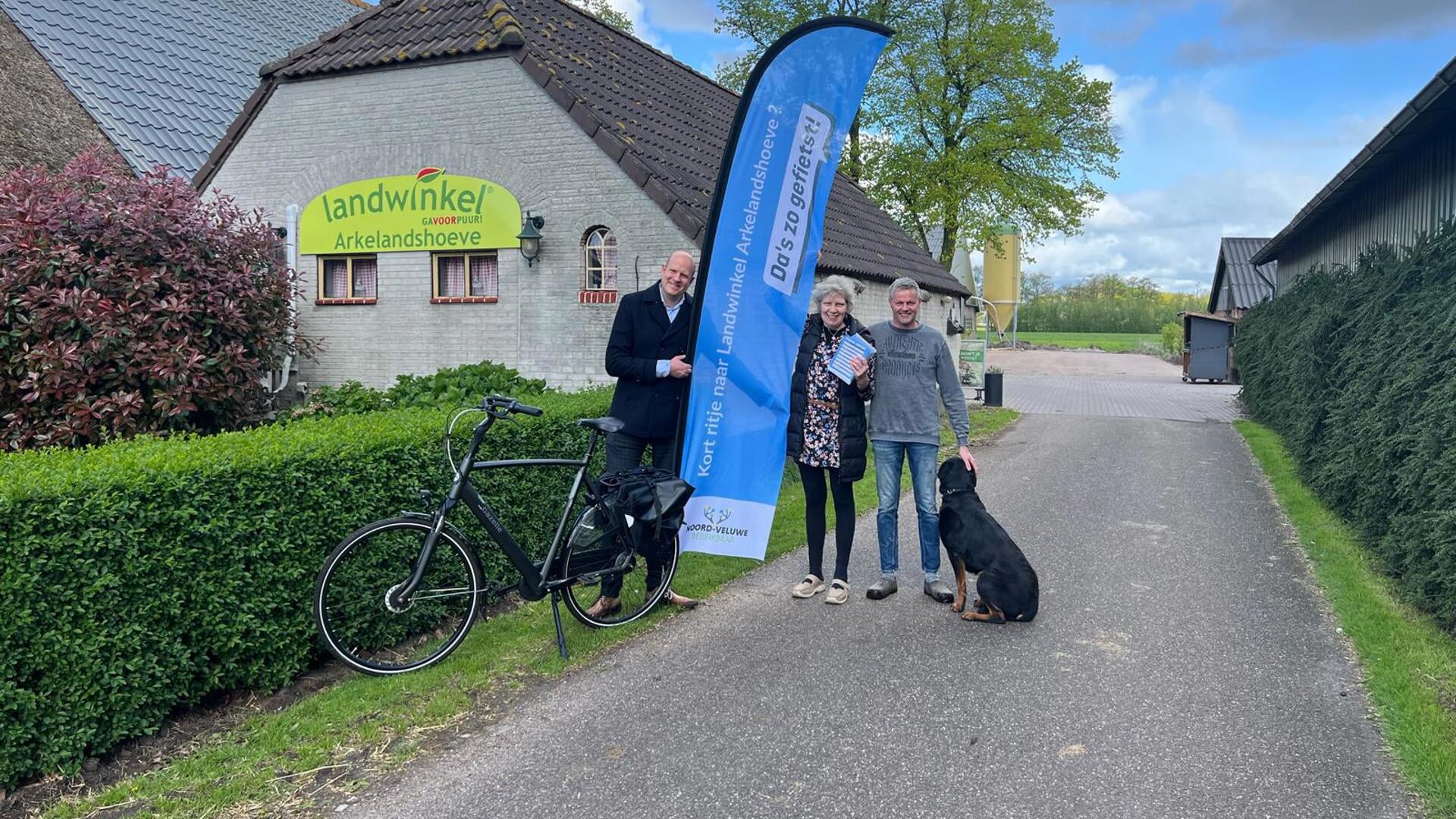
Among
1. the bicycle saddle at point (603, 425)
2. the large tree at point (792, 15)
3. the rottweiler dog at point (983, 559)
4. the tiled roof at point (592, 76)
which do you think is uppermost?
the large tree at point (792, 15)

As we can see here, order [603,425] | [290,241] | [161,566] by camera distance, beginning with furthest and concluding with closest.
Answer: [290,241] < [603,425] < [161,566]

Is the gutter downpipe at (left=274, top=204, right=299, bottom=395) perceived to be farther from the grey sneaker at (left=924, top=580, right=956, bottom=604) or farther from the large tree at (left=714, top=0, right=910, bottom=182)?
the large tree at (left=714, top=0, right=910, bottom=182)

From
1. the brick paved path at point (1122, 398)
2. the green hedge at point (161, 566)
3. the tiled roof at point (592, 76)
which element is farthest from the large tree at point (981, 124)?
the green hedge at point (161, 566)

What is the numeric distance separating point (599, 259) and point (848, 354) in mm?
6156

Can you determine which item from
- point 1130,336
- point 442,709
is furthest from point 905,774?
point 1130,336

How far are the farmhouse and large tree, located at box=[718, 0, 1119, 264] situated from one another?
14308 mm

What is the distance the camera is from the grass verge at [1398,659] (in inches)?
140

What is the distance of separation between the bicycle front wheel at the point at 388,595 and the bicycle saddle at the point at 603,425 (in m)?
0.85

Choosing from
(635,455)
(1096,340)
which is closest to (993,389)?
(635,455)

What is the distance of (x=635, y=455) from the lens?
550 cm

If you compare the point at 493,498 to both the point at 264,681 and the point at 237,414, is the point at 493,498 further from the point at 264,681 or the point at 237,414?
the point at 237,414

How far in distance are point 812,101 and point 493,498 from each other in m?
3.02

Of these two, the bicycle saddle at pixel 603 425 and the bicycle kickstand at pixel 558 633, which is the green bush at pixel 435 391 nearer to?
the bicycle saddle at pixel 603 425

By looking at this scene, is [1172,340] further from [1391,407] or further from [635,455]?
[635,455]
